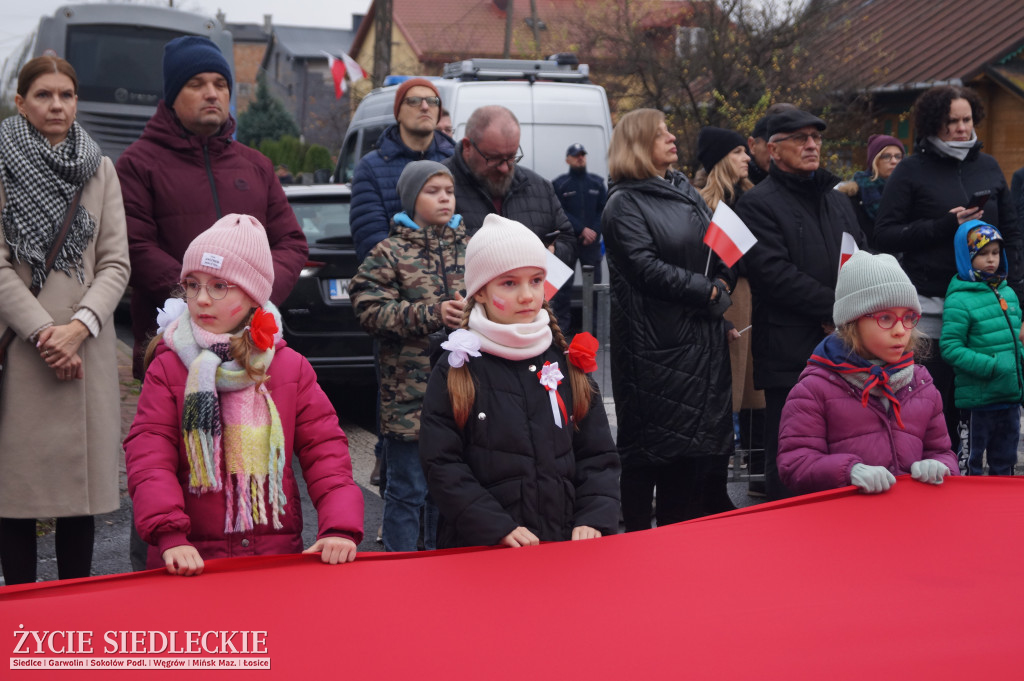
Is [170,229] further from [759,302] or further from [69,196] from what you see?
[759,302]

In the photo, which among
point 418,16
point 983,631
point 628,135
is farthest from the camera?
point 418,16

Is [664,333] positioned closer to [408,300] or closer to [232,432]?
[408,300]

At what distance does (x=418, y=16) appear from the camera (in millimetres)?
67062

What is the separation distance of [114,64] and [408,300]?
16.8 meters

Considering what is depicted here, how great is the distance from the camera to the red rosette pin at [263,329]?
3.21 meters

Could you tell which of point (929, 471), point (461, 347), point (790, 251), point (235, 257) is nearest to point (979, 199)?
point (790, 251)

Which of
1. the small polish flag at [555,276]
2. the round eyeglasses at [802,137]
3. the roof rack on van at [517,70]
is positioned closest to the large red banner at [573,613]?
the small polish flag at [555,276]

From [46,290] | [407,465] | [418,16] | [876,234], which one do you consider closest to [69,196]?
[46,290]

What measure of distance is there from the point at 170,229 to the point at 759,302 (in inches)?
110

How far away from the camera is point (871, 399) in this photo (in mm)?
3945

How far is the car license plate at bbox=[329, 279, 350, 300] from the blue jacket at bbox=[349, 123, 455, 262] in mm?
2359

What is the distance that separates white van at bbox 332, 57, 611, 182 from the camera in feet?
40.1

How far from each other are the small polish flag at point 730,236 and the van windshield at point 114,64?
16.4 meters

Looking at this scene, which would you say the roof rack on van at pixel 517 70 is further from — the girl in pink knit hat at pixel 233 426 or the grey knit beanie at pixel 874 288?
the girl in pink knit hat at pixel 233 426
